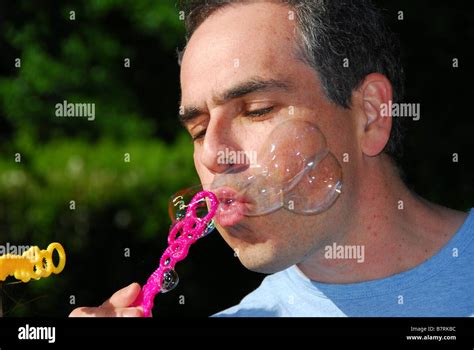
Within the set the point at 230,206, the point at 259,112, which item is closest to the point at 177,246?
the point at 230,206

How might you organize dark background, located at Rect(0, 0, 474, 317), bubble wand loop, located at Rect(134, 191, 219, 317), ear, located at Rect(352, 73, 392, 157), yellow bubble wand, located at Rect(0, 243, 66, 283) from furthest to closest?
dark background, located at Rect(0, 0, 474, 317) < ear, located at Rect(352, 73, 392, 157) < bubble wand loop, located at Rect(134, 191, 219, 317) < yellow bubble wand, located at Rect(0, 243, 66, 283)

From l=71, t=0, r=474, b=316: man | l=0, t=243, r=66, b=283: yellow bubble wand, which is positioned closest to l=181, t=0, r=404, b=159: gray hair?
l=71, t=0, r=474, b=316: man

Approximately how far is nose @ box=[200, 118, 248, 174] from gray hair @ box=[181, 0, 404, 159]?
11.4 inches

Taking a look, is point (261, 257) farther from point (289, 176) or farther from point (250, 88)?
point (250, 88)

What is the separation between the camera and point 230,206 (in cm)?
243

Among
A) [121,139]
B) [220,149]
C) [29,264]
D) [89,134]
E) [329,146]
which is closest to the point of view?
[29,264]

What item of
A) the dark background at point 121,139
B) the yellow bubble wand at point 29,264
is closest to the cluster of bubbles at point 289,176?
the yellow bubble wand at point 29,264

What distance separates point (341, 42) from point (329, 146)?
292mm

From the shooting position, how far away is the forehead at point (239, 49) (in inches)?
94.2

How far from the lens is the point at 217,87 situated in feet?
7.82

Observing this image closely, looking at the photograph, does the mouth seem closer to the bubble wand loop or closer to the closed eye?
the bubble wand loop

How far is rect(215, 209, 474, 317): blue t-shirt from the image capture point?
2426 millimetres

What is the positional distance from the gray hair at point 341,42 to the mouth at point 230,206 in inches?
14.0

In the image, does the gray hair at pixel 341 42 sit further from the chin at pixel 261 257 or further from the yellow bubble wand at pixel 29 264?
the yellow bubble wand at pixel 29 264
